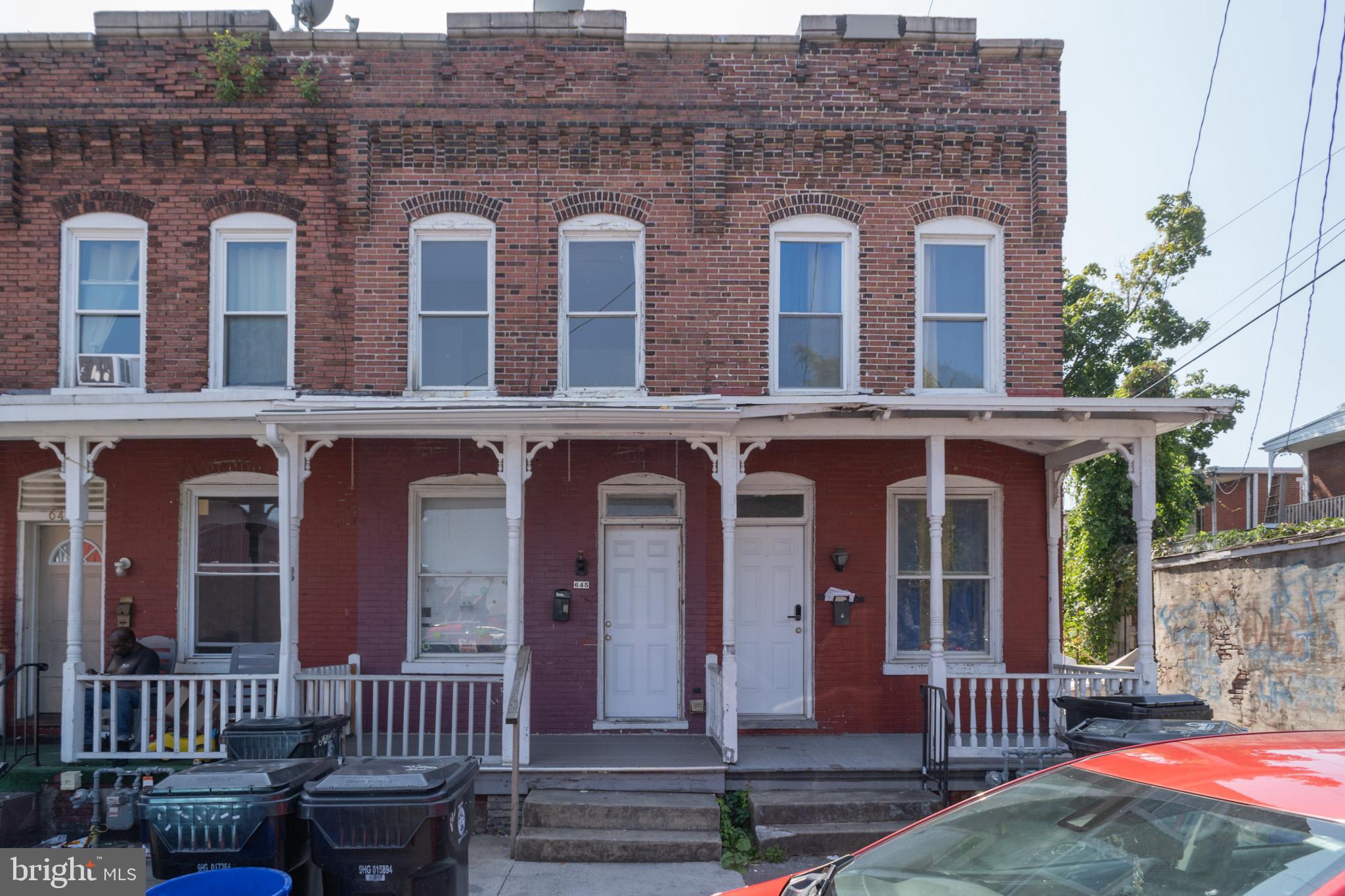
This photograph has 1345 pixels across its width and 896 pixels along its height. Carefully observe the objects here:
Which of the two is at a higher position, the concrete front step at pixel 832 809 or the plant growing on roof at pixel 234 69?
the plant growing on roof at pixel 234 69

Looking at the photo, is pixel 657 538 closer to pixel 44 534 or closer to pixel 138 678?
pixel 138 678

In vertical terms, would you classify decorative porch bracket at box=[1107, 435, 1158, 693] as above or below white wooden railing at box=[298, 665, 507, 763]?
above

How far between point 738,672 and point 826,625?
100 cm

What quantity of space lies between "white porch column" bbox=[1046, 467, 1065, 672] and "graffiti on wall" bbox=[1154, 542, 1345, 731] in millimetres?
3256

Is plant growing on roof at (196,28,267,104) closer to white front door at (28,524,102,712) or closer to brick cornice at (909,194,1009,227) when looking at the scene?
white front door at (28,524,102,712)

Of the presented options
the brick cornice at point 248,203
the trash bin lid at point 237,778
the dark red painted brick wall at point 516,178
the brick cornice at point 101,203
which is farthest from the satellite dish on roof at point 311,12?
the trash bin lid at point 237,778

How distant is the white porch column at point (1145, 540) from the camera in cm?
871

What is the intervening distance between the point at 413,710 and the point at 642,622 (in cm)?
239

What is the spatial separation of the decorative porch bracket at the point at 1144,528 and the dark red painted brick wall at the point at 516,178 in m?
1.38

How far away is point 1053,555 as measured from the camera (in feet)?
33.8

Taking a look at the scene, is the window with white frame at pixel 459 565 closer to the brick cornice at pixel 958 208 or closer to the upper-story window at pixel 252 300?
the upper-story window at pixel 252 300

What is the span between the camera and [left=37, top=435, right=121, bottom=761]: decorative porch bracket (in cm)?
860

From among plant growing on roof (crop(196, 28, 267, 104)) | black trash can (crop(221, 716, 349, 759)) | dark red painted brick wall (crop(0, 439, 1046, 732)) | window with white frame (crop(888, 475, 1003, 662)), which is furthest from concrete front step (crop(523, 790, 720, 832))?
plant growing on roof (crop(196, 28, 267, 104))

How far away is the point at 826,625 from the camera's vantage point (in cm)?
1012
